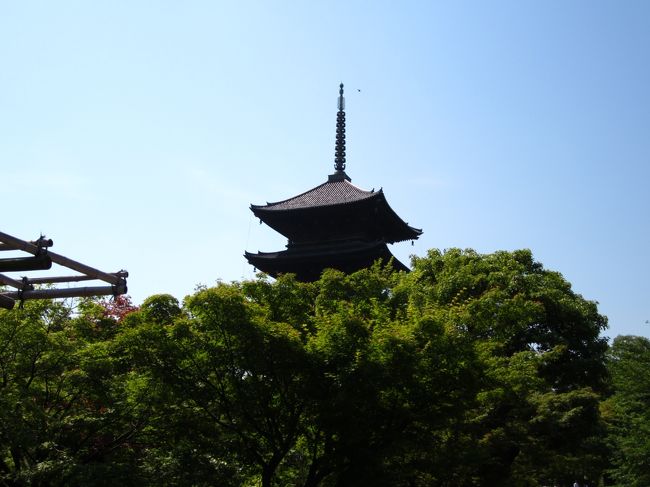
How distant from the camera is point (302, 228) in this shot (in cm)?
3856

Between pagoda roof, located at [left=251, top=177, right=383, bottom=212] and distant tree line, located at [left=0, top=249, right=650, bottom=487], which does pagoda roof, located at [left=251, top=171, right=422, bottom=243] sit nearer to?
pagoda roof, located at [left=251, top=177, right=383, bottom=212]

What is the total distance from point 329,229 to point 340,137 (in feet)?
27.3

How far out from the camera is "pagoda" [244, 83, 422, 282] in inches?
1397

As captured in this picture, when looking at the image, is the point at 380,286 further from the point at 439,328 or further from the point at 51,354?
the point at 51,354

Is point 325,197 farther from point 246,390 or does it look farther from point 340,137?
point 246,390

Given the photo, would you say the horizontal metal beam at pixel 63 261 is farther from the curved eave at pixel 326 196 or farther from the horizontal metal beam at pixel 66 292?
the curved eave at pixel 326 196

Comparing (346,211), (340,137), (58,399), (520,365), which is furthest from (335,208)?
(58,399)

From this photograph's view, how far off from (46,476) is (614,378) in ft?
64.3

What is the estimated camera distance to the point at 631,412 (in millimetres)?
24078

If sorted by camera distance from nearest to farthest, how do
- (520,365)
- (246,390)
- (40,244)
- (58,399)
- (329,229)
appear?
1. (40,244)
2. (246,390)
3. (58,399)
4. (520,365)
5. (329,229)

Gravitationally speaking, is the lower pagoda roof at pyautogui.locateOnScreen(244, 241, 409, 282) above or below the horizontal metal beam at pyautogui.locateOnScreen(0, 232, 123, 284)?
above

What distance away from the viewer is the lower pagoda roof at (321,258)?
34.8 metres

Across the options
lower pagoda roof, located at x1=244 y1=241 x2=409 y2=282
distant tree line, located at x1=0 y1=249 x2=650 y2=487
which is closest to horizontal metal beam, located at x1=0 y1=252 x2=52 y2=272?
distant tree line, located at x1=0 y1=249 x2=650 y2=487

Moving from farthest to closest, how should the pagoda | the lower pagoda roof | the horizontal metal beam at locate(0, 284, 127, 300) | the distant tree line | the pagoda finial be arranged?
1. the pagoda finial
2. the pagoda
3. the lower pagoda roof
4. the distant tree line
5. the horizontal metal beam at locate(0, 284, 127, 300)
